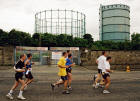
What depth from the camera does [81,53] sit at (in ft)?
96.3

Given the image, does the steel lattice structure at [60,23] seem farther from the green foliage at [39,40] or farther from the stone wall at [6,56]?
the stone wall at [6,56]

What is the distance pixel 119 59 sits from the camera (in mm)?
28219

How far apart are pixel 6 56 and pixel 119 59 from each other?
1460 centimetres

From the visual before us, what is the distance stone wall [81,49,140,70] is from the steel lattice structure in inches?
699

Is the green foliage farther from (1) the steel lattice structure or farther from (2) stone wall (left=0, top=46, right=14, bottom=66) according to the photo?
(2) stone wall (left=0, top=46, right=14, bottom=66)

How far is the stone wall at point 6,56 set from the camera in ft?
85.9

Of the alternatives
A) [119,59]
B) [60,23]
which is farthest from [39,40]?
[119,59]

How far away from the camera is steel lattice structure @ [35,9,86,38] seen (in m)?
45.7

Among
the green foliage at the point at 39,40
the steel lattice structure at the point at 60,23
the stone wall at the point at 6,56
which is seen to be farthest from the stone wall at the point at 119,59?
the steel lattice structure at the point at 60,23

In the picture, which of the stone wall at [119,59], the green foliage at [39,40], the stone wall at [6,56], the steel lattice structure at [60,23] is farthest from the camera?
the steel lattice structure at [60,23]

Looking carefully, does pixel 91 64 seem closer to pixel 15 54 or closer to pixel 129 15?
pixel 15 54

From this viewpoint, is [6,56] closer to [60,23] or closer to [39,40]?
[39,40]

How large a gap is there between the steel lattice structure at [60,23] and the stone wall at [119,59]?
17767mm

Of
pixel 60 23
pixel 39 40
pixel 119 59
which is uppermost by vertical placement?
pixel 60 23
